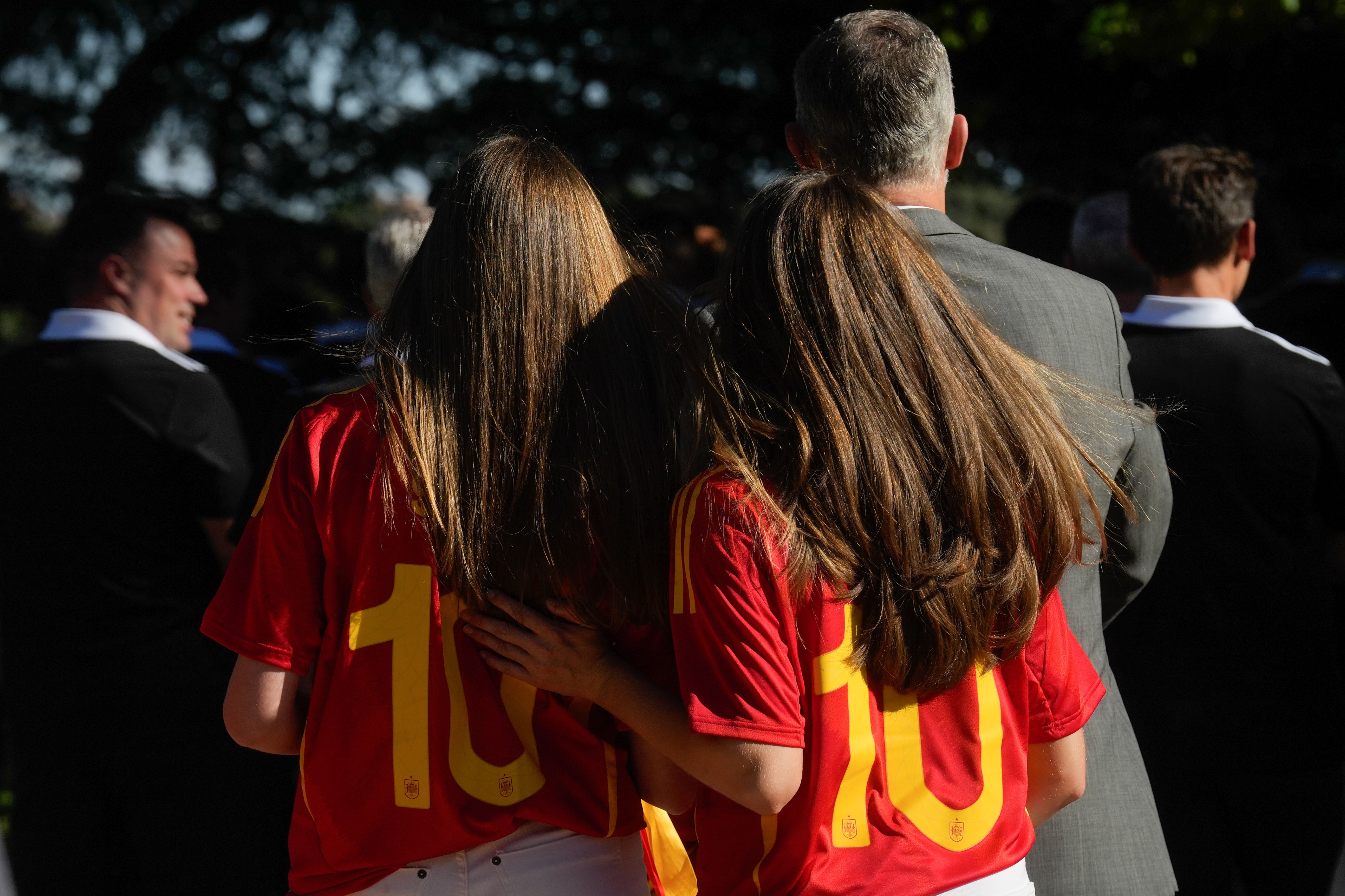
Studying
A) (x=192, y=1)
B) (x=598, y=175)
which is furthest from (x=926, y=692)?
(x=192, y=1)

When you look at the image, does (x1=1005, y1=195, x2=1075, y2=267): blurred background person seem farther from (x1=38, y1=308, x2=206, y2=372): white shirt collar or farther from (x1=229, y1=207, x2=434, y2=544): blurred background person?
(x1=38, y1=308, x2=206, y2=372): white shirt collar

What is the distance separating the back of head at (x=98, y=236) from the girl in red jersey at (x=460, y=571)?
6.67 feet

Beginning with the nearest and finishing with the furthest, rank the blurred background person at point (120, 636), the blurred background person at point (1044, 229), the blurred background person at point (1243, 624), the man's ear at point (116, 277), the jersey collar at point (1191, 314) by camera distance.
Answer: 1. the blurred background person at point (1243, 624)
2. the jersey collar at point (1191, 314)
3. the blurred background person at point (120, 636)
4. the man's ear at point (116, 277)
5. the blurred background person at point (1044, 229)

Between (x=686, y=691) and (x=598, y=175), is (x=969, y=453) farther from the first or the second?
(x=598, y=175)

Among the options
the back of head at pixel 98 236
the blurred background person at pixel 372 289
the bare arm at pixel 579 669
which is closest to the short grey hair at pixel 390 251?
the blurred background person at pixel 372 289

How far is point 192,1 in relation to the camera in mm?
11258

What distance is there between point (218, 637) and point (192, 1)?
11.2 meters

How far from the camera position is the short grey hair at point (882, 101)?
6.71ft

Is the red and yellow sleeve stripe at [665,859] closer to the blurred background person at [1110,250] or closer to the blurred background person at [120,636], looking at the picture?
the blurred background person at [120,636]

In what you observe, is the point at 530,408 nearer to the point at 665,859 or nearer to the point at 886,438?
the point at 886,438

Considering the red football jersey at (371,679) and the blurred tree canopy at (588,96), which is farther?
the blurred tree canopy at (588,96)

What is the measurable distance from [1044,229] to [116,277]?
3035 mm

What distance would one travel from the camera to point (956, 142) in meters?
2.18

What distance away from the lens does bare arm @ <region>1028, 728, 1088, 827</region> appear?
171 cm
